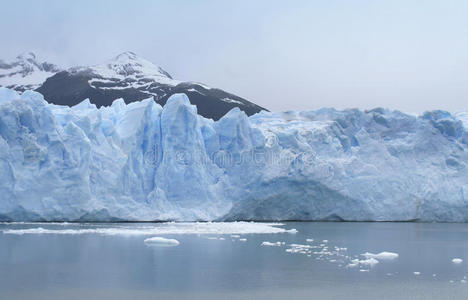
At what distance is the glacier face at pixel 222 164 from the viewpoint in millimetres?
18297

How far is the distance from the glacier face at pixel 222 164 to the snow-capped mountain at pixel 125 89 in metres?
16.4

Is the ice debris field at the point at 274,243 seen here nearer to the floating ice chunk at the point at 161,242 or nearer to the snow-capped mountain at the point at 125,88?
the floating ice chunk at the point at 161,242

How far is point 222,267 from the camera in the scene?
9469 mm

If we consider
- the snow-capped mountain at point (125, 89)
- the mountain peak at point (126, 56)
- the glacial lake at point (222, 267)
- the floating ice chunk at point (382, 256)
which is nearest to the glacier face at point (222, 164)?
the glacial lake at point (222, 267)

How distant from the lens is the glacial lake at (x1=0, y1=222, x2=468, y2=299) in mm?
7414

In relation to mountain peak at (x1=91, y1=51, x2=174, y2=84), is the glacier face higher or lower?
lower

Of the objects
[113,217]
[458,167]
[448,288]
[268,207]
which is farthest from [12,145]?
[458,167]

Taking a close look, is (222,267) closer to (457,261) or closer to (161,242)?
(161,242)

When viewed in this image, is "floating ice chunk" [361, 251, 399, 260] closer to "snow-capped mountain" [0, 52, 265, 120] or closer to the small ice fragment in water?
the small ice fragment in water

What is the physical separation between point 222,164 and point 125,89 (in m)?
23.6

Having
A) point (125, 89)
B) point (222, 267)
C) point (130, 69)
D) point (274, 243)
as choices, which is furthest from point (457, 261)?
point (130, 69)

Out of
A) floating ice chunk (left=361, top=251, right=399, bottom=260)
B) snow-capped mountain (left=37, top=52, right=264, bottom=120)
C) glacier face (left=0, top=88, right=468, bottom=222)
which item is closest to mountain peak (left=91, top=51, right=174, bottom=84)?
snow-capped mountain (left=37, top=52, right=264, bottom=120)

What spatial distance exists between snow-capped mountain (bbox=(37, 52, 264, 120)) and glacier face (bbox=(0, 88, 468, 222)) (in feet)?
53.7

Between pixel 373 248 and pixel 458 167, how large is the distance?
1267 cm
